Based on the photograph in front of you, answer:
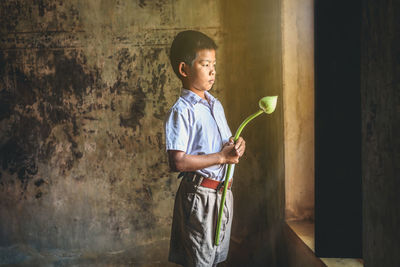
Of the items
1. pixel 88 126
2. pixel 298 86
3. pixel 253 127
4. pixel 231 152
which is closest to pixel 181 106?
pixel 231 152

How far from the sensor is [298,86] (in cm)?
204

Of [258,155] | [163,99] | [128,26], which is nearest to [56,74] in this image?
[128,26]

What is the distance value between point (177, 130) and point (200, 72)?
31 cm

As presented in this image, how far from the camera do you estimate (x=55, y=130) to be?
2744mm

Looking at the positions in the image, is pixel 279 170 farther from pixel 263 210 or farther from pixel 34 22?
pixel 34 22

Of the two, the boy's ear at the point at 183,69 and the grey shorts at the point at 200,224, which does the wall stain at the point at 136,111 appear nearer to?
the boy's ear at the point at 183,69

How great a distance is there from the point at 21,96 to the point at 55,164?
660mm
